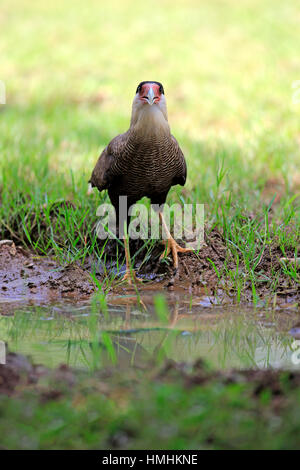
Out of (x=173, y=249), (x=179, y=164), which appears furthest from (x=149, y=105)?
(x=173, y=249)

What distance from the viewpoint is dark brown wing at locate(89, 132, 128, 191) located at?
4699 mm

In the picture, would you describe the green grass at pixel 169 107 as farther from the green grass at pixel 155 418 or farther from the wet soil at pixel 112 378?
the green grass at pixel 155 418

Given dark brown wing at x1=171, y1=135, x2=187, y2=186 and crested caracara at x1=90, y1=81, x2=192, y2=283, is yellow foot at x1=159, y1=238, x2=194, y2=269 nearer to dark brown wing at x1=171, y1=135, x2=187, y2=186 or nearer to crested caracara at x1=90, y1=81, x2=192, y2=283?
crested caracara at x1=90, y1=81, x2=192, y2=283

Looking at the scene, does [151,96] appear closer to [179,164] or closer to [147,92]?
[147,92]

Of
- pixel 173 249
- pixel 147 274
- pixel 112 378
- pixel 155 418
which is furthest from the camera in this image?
pixel 147 274

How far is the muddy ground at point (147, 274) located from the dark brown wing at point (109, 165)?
62 centimetres

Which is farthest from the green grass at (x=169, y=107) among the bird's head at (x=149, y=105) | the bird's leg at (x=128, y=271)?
the bird's head at (x=149, y=105)

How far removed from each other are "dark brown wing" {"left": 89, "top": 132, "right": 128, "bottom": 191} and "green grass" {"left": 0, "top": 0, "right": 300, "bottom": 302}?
45cm

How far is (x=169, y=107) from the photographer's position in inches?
383

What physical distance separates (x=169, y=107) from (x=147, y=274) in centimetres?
527

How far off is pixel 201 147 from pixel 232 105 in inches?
84.5

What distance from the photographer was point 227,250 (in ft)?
15.6

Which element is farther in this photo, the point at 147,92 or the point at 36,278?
the point at 36,278

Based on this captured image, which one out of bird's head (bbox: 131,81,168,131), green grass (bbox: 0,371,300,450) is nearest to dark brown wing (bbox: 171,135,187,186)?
bird's head (bbox: 131,81,168,131)
